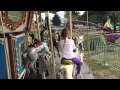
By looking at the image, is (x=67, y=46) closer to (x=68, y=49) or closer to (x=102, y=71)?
(x=68, y=49)

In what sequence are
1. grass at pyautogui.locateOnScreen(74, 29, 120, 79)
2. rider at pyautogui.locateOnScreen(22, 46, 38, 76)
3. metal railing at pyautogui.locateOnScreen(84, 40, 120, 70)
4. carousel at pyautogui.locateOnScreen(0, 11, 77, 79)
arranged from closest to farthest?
carousel at pyautogui.locateOnScreen(0, 11, 77, 79), rider at pyautogui.locateOnScreen(22, 46, 38, 76), grass at pyautogui.locateOnScreen(74, 29, 120, 79), metal railing at pyautogui.locateOnScreen(84, 40, 120, 70)

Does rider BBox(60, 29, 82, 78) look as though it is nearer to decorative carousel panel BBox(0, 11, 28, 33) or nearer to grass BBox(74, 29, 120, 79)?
decorative carousel panel BBox(0, 11, 28, 33)

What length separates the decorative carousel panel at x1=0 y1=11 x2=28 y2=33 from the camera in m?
4.31

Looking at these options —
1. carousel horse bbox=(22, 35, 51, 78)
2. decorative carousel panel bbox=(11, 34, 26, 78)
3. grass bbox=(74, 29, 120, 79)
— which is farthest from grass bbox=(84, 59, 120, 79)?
decorative carousel panel bbox=(11, 34, 26, 78)

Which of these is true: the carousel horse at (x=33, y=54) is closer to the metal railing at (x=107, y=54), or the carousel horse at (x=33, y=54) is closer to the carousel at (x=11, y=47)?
the carousel at (x=11, y=47)

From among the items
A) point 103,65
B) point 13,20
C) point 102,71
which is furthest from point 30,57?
point 103,65

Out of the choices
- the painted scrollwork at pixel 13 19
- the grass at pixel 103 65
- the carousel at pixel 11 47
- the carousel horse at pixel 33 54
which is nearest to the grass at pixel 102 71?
the grass at pixel 103 65

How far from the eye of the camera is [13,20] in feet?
15.3

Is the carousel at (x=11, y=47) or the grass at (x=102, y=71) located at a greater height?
the carousel at (x=11, y=47)

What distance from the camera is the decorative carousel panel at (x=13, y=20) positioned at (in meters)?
4.31

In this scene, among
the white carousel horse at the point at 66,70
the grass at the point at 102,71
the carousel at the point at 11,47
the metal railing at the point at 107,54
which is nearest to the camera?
the white carousel horse at the point at 66,70

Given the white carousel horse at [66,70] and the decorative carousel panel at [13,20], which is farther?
the decorative carousel panel at [13,20]
